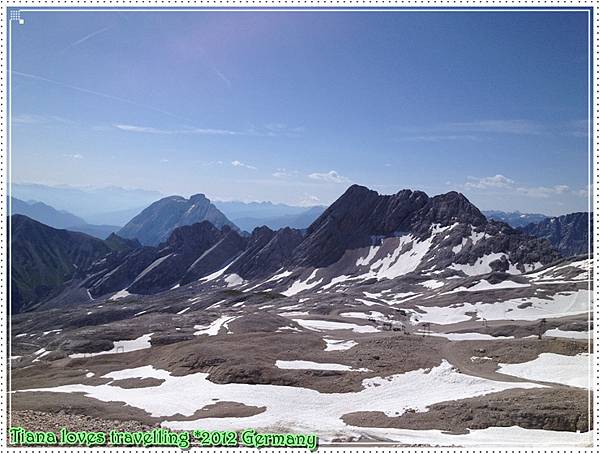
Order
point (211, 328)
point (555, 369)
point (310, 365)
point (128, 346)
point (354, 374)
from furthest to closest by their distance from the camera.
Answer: point (211, 328) → point (128, 346) → point (310, 365) → point (354, 374) → point (555, 369)

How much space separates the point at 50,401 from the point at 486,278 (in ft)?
388

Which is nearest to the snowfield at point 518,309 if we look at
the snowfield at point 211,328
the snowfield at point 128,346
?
the snowfield at point 211,328

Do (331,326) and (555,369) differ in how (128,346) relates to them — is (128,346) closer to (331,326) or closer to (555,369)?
(331,326)

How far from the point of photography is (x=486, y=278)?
415 feet

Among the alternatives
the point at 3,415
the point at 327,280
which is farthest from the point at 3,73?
the point at 327,280

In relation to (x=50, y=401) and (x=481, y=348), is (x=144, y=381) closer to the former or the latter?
(x=50, y=401)

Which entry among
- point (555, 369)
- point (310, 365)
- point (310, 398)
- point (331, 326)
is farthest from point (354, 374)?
point (331, 326)

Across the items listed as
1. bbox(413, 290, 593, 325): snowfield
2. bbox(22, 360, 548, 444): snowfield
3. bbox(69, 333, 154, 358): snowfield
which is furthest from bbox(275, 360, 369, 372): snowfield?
bbox(413, 290, 593, 325): snowfield

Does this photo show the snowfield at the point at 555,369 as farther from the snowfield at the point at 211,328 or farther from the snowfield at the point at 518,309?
the snowfield at the point at 211,328

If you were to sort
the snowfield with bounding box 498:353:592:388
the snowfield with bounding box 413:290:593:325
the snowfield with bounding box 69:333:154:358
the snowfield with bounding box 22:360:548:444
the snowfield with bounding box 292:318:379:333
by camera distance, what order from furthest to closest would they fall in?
the snowfield with bounding box 413:290:593:325
the snowfield with bounding box 292:318:379:333
the snowfield with bounding box 69:333:154:358
the snowfield with bounding box 498:353:592:388
the snowfield with bounding box 22:360:548:444

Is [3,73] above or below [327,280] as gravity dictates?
above

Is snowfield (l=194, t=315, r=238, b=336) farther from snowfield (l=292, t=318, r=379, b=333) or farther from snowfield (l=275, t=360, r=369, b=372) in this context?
snowfield (l=275, t=360, r=369, b=372)

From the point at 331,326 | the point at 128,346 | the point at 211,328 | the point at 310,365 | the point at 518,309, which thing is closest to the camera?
the point at 310,365

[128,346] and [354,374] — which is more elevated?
[354,374]
